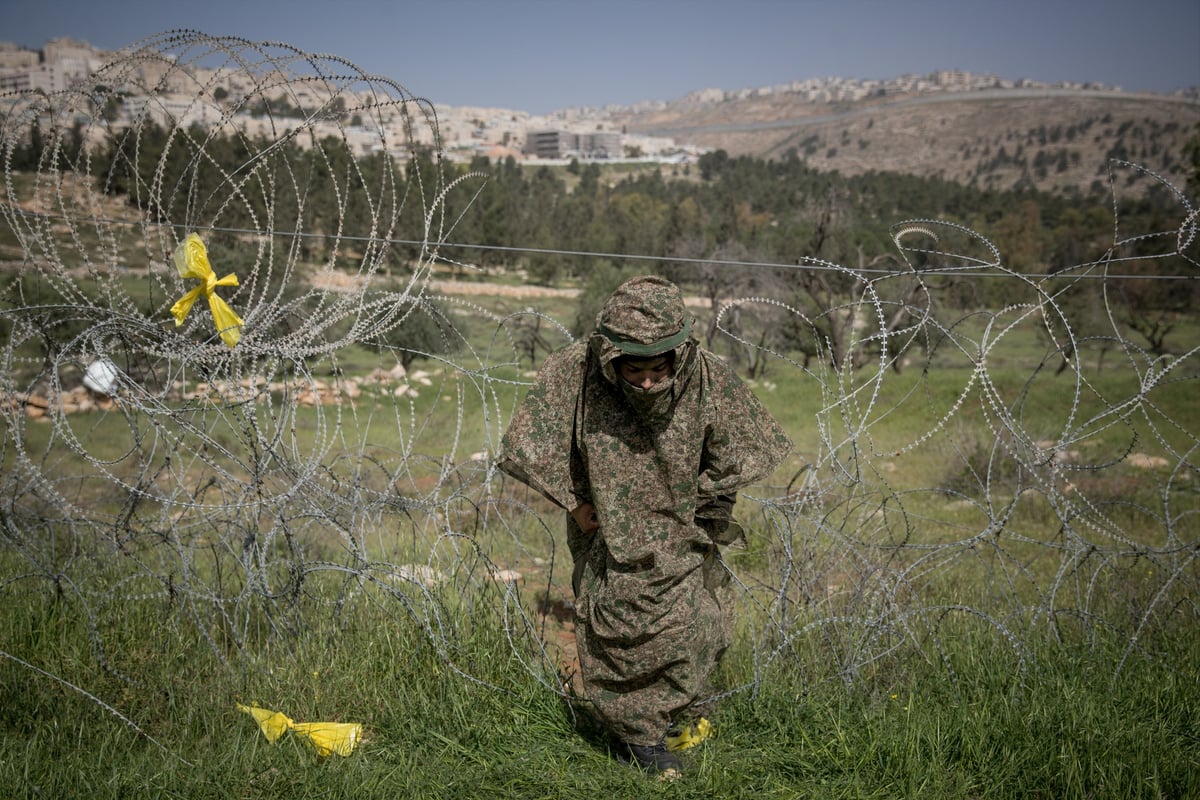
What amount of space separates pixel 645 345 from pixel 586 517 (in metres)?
0.72

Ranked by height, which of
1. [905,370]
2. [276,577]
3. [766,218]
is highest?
[766,218]

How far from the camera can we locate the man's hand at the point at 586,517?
9.22 ft

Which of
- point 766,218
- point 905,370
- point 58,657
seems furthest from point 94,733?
point 766,218

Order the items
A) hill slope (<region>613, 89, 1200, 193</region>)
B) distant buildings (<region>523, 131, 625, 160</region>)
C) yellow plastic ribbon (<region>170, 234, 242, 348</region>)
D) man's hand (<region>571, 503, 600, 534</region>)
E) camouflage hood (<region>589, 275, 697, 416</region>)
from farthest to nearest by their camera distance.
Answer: distant buildings (<region>523, 131, 625, 160</region>), hill slope (<region>613, 89, 1200, 193</region>), yellow plastic ribbon (<region>170, 234, 242, 348</region>), man's hand (<region>571, 503, 600, 534</region>), camouflage hood (<region>589, 275, 697, 416</region>)

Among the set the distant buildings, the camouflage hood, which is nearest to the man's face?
the camouflage hood

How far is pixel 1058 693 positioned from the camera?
122 inches

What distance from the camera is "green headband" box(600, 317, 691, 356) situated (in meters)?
2.36

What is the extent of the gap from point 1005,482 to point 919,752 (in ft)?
25.0

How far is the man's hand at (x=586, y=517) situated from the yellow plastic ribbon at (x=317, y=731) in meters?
1.07

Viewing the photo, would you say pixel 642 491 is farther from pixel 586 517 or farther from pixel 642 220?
pixel 642 220

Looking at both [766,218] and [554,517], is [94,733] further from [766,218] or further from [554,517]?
[766,218]

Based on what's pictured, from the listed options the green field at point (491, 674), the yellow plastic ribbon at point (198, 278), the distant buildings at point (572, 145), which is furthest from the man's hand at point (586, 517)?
the distant buildings at point (572, 145)

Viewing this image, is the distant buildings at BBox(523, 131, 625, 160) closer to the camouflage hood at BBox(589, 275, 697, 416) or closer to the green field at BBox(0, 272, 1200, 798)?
the green field at BBox(0, 272, 1200, 798)

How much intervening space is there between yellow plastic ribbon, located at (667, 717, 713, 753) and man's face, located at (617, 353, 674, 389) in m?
1.26
